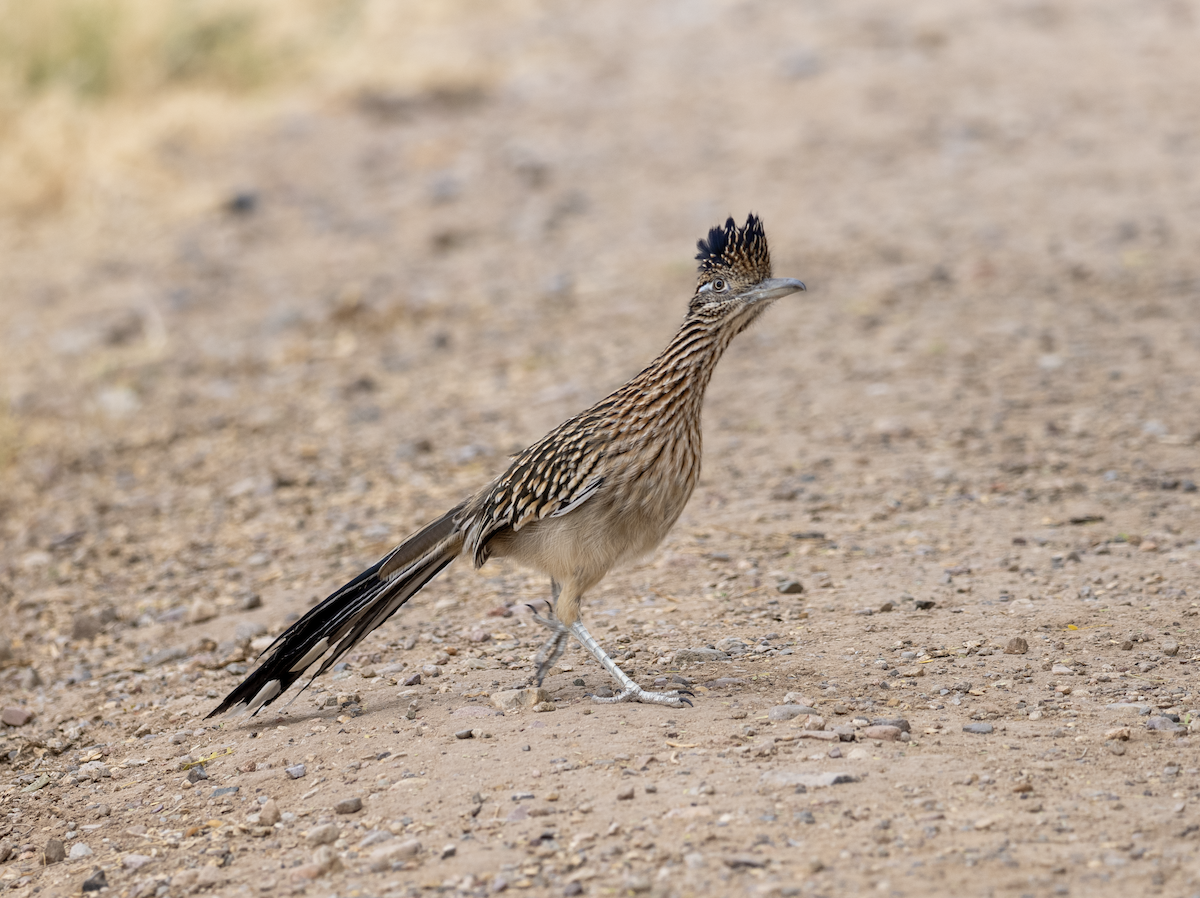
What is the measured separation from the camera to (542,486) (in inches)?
189

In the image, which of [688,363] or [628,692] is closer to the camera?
[628,692]

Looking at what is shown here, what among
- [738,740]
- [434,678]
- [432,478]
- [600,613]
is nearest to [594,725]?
[738,740]

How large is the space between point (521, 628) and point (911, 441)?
2690mm

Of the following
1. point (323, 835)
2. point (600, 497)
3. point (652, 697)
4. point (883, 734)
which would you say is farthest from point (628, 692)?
point (323, 835)

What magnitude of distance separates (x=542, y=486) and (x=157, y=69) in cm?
1177

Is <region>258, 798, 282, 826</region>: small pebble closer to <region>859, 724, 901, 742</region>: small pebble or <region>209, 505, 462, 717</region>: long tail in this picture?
<region>209, 505, 462, 717</region>: long tail

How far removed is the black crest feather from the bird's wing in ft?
2.20

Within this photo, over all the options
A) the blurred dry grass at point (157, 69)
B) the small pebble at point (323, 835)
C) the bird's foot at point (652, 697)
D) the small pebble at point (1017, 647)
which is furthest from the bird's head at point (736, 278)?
the blurred dry grass at point (157, 69)

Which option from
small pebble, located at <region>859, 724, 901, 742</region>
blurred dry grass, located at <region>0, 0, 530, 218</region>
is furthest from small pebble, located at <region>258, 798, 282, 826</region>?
blurred dry grass, located at <region>0, 0, 530, 218</region>

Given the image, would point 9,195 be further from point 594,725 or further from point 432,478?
point 594,725

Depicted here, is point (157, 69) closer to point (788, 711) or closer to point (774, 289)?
point (774, 289)

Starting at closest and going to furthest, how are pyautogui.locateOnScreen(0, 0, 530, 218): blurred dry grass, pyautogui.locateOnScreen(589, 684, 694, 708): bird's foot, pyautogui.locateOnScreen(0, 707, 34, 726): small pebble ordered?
pyautogui.locateOnScreen(589, 684, 694, 708): bird's foot → pyautogui.locateOnScreen(0, 707, 34, 726): small pebble → pyautogui.locateOnScreen(0, 0, 530, 218): blurred dry grass

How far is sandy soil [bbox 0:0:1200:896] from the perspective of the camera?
396 cm

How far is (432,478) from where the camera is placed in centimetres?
757
